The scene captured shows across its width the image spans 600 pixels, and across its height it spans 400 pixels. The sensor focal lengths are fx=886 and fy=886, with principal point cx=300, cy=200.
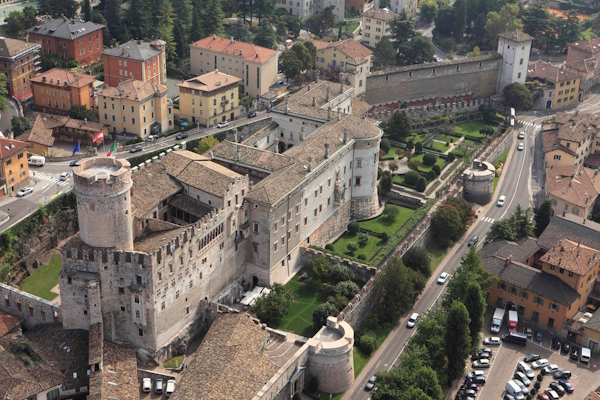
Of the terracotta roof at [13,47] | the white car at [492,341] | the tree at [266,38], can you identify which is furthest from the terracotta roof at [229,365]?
the tree at [266,38]

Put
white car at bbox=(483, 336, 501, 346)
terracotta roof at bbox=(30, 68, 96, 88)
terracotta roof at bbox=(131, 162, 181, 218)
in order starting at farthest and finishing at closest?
1. terracotta roof at bbox=(30, 68, 96, 88)
2. white car at bbox=(483, 336, 501, 346)
3. terracotta roof at bbox=(131, 162, 181, 218)

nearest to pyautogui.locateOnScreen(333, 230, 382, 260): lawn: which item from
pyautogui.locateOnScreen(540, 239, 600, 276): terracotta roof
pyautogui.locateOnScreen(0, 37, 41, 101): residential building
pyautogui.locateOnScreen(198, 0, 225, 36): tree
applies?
pyautogui.locateOnScreen(540, 239, 600, 276): terracotta roof

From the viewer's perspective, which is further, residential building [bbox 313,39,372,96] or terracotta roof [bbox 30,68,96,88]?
residential building [bbox 313,39,372,96]

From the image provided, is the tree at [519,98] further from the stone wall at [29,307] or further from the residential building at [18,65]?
the stone wall at [29,307]

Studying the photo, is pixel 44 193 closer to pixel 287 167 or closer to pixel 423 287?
pixel 287 167

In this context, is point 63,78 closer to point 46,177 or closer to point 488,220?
point 46,177

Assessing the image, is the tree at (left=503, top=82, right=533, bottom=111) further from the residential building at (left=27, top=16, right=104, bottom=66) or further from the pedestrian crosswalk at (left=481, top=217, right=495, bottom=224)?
the residential building at (left=27, top=16, right=104, bottom=66)
